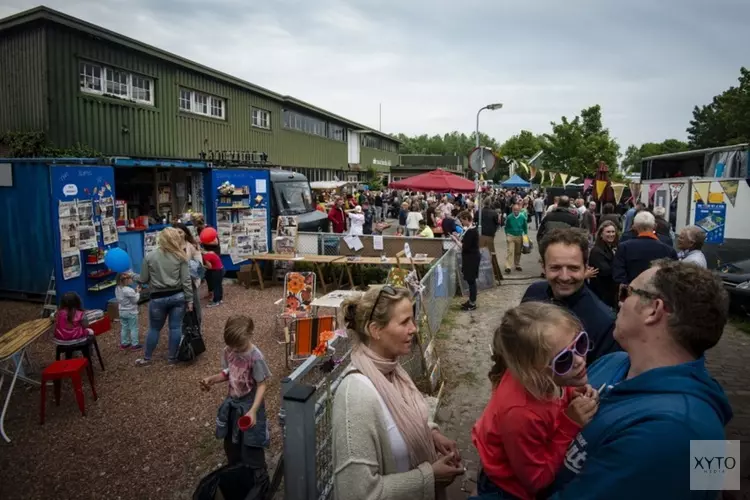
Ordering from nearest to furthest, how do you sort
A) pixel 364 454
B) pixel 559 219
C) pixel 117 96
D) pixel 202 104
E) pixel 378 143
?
1. pixel 364 454
2. pixel 559 219
3. pixel 117 96
4. pixel 202 104
5. pixel 378 143

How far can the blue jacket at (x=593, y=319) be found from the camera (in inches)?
108

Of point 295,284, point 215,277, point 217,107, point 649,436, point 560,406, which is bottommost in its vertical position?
point 215,277

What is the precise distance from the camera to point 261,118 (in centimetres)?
2306

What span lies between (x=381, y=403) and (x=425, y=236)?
1063cm

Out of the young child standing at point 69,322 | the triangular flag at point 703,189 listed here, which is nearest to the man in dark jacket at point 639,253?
the young child standing at point 69,322

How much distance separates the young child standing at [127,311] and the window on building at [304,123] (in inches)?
785

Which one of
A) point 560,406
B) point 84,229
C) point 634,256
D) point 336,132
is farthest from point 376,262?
point 336,132

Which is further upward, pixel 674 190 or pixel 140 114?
pixel 140 114

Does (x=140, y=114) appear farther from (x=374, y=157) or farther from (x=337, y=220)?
(x=374, y=157)

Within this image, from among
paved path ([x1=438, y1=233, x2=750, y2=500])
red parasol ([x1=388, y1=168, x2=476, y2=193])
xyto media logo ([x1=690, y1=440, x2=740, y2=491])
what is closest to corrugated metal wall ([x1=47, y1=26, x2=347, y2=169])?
red parasol ([x1=388, y1=168, x2=476, y2=193])

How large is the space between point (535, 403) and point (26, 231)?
10.1 meters

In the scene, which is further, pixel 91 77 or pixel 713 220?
pixel 91 77

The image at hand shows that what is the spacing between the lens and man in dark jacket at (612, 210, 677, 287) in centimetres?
554

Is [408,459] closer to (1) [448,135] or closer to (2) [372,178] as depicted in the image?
(2) [372,178]
